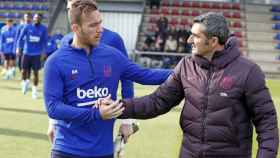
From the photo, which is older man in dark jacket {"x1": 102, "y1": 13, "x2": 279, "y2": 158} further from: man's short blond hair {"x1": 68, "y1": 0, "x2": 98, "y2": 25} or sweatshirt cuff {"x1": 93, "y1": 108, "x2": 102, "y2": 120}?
man's short blond hair {"x1": 68, "y1": 0, "x2": 98, "y2": 25}

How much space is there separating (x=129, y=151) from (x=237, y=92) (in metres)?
4.86

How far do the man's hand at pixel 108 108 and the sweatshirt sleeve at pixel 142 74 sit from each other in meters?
0.45

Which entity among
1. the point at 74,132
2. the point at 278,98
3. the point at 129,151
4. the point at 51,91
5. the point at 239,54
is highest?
the point at 239,54

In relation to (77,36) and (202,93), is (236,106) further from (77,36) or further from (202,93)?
(77,36)

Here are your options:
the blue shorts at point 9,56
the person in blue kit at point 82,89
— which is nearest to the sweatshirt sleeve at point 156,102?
the person in blue kit at point 82,89

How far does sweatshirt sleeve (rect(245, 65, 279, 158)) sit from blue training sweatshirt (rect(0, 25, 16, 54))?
1842cm

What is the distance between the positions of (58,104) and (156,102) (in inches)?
27.4

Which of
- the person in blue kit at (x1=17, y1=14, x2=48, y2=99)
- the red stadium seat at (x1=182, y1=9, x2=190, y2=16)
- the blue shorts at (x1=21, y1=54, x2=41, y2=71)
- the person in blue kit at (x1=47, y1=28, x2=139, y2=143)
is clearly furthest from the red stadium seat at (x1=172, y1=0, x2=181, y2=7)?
the person in blue kit at (x1=47, y1=28, x2=139, y2=143)

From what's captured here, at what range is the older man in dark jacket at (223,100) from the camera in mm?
3936

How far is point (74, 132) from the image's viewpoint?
14.2 ft

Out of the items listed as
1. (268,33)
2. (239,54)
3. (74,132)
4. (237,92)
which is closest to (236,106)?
(237,92)

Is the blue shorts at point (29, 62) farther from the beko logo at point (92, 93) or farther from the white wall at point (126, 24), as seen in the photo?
the white wall at point (126, 24)

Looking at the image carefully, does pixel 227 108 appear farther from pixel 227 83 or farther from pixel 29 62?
pixel 29 62

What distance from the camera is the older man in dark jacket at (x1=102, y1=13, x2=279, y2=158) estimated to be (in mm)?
3936
